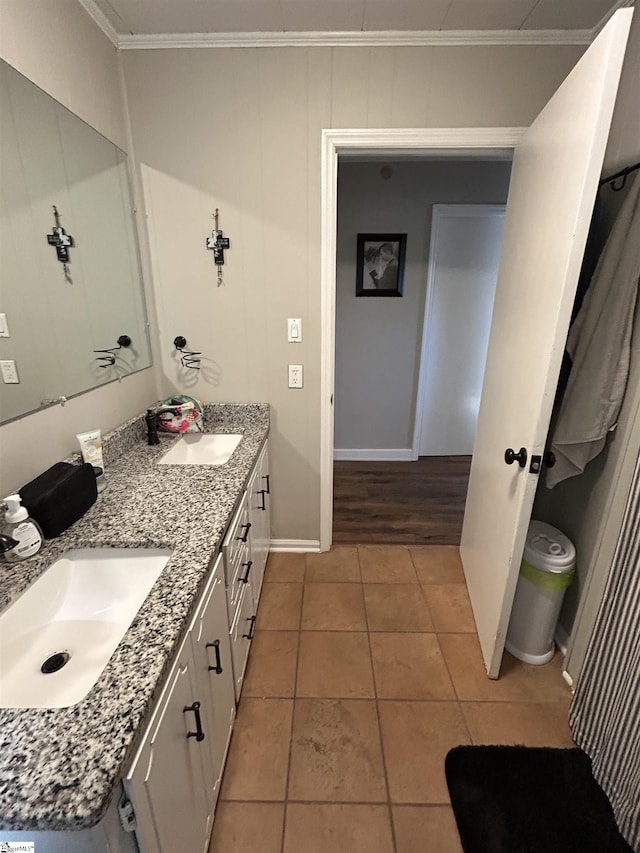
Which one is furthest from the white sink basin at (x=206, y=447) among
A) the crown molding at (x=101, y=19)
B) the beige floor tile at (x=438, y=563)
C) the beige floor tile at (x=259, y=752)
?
the crown molding at (x=101, y=19)

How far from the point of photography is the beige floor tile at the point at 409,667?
1.56 meters

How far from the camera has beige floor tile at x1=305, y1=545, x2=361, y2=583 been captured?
2174mm

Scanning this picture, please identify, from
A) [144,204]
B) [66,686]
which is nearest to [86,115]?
[144,204]

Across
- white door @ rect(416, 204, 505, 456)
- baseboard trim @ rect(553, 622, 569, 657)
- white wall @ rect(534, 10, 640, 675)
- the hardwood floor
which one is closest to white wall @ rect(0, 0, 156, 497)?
the hardwood floor

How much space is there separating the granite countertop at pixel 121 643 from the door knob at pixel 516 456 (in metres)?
0.97

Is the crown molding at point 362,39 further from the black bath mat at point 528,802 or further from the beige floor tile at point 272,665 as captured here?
the black bath mat at point 528,802

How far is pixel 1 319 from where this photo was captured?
3.57ft

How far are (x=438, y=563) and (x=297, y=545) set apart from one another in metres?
0.85

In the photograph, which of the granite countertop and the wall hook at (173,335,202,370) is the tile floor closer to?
the granite countertop

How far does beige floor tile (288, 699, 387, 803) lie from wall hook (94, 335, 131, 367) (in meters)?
1.56

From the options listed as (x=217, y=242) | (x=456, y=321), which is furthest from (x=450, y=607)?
(x=456, y=321)

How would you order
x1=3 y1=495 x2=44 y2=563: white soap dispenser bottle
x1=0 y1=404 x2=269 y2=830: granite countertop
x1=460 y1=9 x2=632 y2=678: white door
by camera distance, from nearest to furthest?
x1=0 y1=404 x2=269 y2=830: granite countertop < x1=3 y1=495 x2=44 y2=563: white soap dispenser bottle < x1=460 y1=9 x2=632 y2=678: white door

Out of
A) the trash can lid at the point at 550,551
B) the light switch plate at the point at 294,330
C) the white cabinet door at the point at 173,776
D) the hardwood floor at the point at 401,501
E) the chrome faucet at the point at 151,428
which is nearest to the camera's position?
the white cabinet door at the point at 173,776

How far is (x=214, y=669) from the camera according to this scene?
1.10 m
